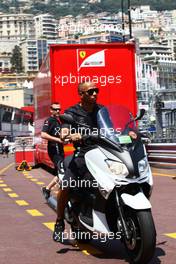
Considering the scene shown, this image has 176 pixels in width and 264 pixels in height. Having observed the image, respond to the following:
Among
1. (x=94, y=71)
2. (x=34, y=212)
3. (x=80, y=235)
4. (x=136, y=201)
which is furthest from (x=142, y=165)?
(x=94, y=71)

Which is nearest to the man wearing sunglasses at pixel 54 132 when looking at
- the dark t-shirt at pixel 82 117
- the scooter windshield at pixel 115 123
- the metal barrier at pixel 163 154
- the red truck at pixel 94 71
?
the dark t-shirt at pixel 82 117

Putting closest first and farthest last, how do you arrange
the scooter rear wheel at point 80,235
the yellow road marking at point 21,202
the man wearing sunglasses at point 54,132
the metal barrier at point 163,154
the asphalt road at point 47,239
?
the asphalt road at point 47,239
the scooter rear wheel at point 80,235
the man wearing sunglasses at point 54,132
the yellow road marking at point 21,202
the metal barrier at point 163,154

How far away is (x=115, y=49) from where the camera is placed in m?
15.4

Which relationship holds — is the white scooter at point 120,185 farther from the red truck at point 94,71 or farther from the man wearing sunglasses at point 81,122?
the red truck at point 94,71

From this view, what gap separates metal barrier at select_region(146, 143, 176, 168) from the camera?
17070 mm

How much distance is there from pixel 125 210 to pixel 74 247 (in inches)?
48.4

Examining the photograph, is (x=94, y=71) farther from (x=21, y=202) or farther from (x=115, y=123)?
(x=115, y=123)

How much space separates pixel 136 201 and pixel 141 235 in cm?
30

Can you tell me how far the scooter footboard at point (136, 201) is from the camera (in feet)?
17.5

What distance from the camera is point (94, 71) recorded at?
15047 millimetres

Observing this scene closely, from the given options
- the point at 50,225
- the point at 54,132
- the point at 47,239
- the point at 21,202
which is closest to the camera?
the point at 47,239

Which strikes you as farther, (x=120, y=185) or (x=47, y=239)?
(x=47, y=239)

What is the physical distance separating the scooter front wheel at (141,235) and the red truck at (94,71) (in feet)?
31.4

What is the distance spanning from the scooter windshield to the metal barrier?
11178 mm
